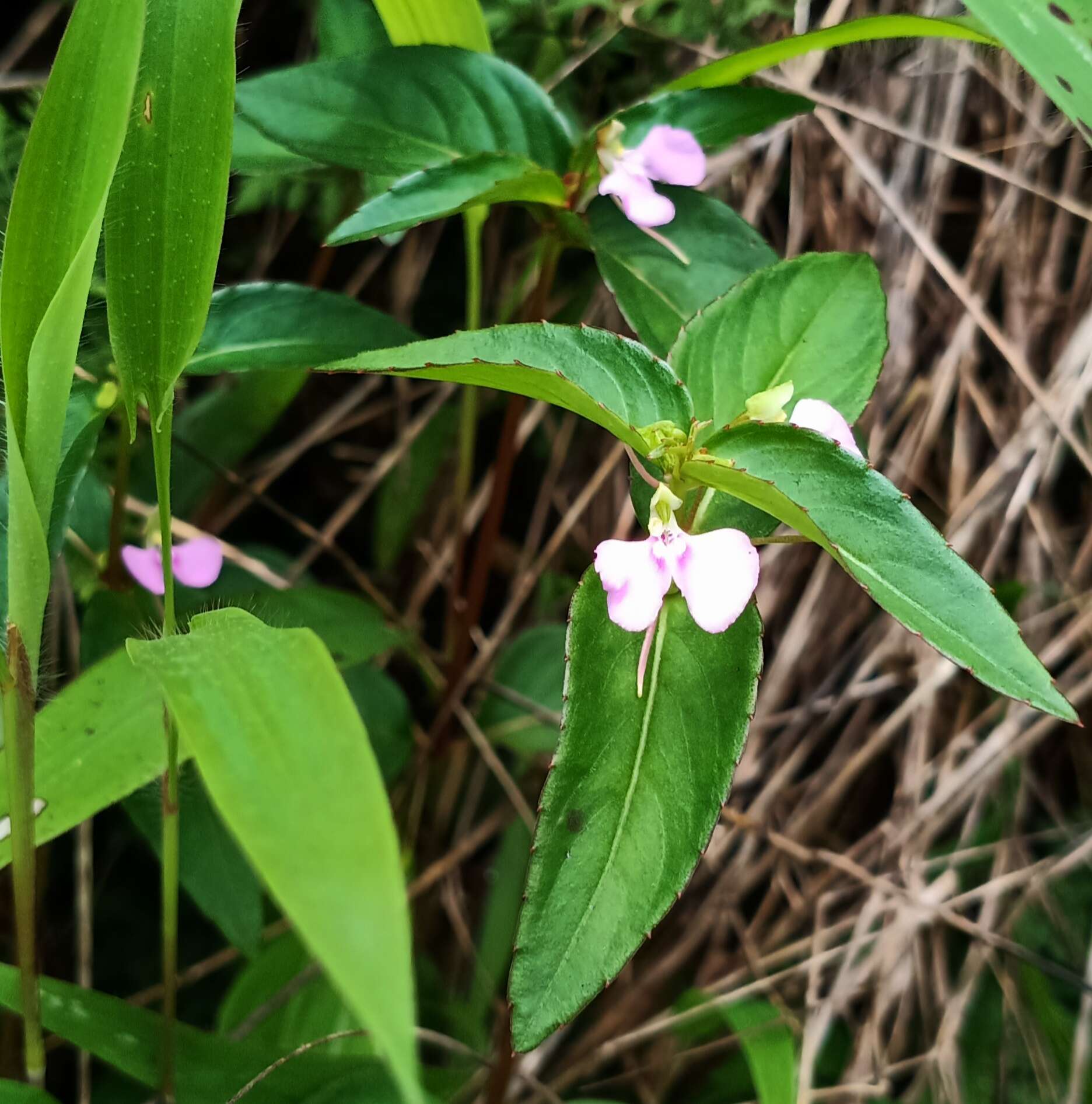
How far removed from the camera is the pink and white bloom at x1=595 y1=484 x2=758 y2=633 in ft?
1.61

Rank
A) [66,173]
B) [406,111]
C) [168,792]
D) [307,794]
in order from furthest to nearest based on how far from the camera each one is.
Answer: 1. [406,111]
2. [168,792]
3. [66,173]
4. [307,794]

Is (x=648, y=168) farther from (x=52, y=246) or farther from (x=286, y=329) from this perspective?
(x=52, y=246)

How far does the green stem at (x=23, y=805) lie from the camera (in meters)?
0.45

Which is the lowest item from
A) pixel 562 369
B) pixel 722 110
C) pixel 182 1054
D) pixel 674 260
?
pixel 182 1054

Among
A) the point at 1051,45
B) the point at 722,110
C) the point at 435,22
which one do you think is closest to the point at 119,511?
A: the point at 435,22

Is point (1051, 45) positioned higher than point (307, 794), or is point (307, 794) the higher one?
point (1051, 45)

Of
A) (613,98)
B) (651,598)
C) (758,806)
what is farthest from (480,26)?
(758,806)

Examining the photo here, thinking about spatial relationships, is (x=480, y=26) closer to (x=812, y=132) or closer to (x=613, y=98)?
(x=613, y=98)

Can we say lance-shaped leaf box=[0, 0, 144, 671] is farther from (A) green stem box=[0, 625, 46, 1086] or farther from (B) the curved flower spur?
(B) the curved flower spur

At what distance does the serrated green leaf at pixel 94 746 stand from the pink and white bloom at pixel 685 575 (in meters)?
0.31

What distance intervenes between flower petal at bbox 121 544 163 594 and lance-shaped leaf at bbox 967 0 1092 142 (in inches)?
25.4

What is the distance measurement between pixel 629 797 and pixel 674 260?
15.7 inches

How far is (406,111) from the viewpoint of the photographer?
647 millimetres

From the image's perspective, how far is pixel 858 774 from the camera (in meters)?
1.14
